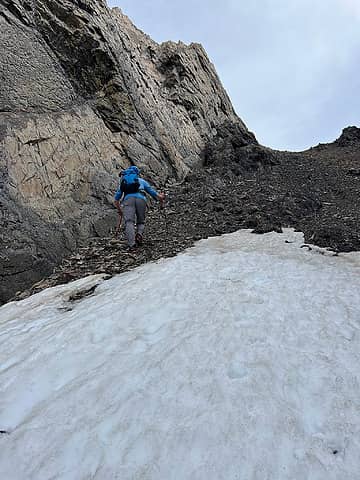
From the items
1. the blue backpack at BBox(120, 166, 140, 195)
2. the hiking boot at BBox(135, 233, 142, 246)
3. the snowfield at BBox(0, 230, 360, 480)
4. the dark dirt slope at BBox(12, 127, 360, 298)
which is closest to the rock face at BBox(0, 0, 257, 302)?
the dark dirt slope at BBox(12, 127, 360, 298)

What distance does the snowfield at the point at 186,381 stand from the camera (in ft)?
8.13

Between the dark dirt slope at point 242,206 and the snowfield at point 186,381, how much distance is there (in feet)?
7.73

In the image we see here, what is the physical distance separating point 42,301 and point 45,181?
15.8 feet

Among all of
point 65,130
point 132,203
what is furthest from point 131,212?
point 65,130

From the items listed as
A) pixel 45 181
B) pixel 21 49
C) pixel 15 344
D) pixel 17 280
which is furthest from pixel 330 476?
pixel 21 49

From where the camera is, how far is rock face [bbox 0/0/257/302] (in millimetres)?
8570

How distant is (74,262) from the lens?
8305 mm

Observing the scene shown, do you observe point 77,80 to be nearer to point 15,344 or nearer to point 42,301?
point 42,301

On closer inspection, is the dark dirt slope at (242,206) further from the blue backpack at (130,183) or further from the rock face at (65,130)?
the blue backpack at (130,183)

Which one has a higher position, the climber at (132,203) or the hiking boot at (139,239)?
the climber at (132,203)

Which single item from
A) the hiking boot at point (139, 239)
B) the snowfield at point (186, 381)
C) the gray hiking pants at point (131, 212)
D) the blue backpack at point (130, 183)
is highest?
the blue backpack at point (130, 183)

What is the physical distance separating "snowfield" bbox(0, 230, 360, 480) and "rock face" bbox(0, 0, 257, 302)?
130 inches

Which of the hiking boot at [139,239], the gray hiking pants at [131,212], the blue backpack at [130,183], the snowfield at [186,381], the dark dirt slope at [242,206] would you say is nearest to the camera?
the snowfield at [186,381]

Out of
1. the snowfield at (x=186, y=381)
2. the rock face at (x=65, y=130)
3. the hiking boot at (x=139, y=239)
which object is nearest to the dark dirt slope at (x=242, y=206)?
the hiking boot at (x=139, y=239)
